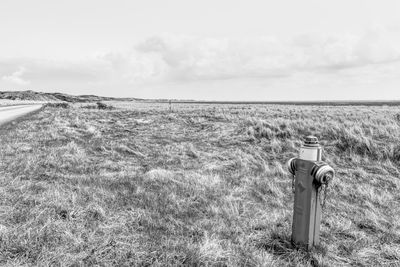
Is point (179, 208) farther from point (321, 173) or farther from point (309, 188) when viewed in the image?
point (321, 173)

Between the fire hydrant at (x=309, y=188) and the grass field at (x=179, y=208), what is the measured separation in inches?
7.8

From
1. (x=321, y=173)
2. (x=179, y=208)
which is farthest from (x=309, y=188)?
(x=179, y=208)

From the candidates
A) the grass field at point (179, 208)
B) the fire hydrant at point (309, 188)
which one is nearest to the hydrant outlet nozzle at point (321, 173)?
the fire hydrant at point (309, 188)

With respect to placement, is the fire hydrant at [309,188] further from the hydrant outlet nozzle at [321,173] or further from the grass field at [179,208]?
the grass field at [179,208]

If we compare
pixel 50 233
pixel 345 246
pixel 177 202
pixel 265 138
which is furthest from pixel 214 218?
pixel 265 138

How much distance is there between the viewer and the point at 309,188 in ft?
9.29

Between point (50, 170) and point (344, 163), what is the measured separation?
691 centimetres

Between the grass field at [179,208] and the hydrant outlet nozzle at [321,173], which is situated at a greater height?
the hydrant outlet nozzle at [321,173]

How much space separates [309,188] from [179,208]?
1.81 m

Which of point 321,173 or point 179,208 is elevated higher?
point 321,173

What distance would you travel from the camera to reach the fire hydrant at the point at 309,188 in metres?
2.79

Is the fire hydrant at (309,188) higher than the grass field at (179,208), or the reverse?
the fire hydrant at (309,188)

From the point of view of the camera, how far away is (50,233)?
2.89 meters

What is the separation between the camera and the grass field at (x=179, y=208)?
9.09 ft
